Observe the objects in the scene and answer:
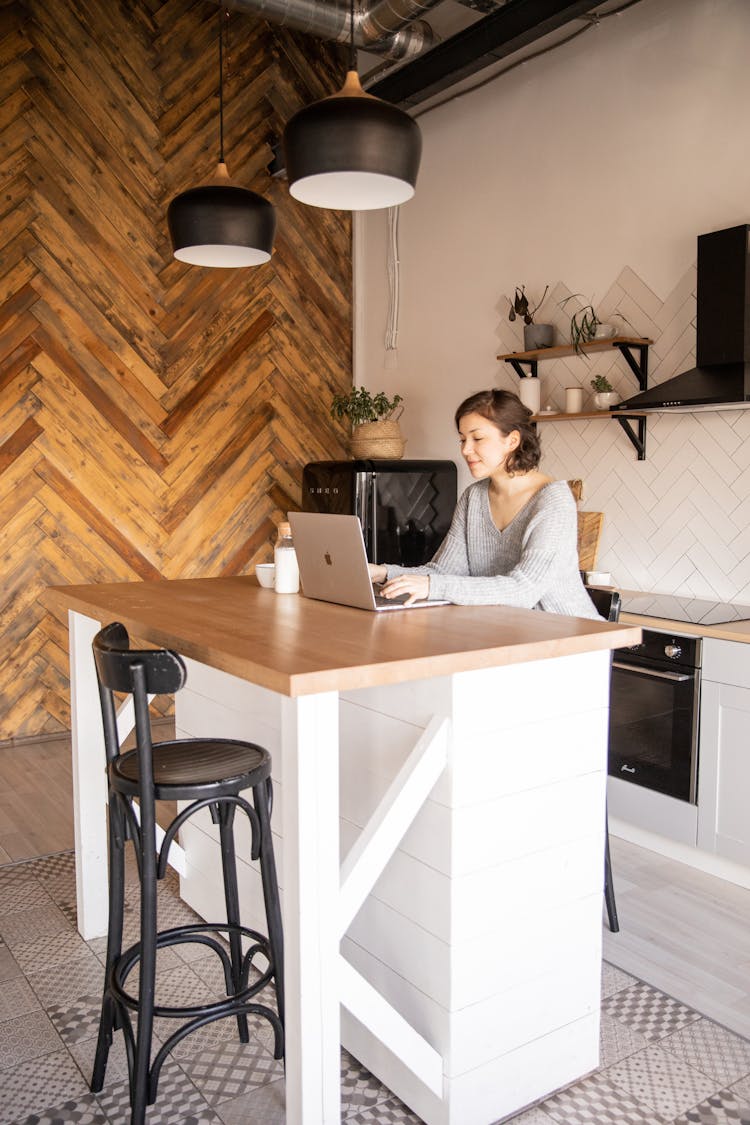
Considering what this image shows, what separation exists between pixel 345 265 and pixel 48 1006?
4477 mm

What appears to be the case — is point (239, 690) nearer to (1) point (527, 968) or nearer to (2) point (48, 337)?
(1) point (527, 968)

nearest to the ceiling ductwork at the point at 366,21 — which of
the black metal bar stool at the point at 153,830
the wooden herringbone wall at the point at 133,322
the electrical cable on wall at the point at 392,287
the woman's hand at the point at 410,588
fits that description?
the wooden herringbone wall at the point at 133,322

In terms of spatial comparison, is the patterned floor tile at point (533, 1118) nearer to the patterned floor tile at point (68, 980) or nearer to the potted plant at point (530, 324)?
the patterned floor tile at point (68, 980)

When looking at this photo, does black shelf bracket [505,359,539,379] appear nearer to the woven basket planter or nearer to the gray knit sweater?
the woven basket planter

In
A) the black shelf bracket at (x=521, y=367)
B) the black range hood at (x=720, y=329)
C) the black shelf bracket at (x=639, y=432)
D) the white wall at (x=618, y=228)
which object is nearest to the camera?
the black range hood at (x=720, y=329)

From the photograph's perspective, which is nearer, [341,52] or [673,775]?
[673,775]

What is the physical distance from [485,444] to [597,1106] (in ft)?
5.53

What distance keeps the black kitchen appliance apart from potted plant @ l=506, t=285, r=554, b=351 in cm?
88

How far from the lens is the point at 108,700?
6.77ft

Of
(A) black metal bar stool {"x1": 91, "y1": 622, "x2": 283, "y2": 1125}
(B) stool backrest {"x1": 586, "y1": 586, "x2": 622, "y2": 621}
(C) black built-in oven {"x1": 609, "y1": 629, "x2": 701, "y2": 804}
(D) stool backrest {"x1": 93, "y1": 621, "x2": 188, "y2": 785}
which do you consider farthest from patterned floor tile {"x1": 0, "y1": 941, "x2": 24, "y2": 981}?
(C) black built-in oven {"x1": 609, "y1": 629, "x2": 701, "y2": 804}

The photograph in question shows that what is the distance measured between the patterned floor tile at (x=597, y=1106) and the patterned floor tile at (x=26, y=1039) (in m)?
1.12

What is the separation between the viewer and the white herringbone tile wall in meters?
3.51

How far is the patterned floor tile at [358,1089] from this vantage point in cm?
190

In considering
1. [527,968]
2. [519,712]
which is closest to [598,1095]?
[527,968]
